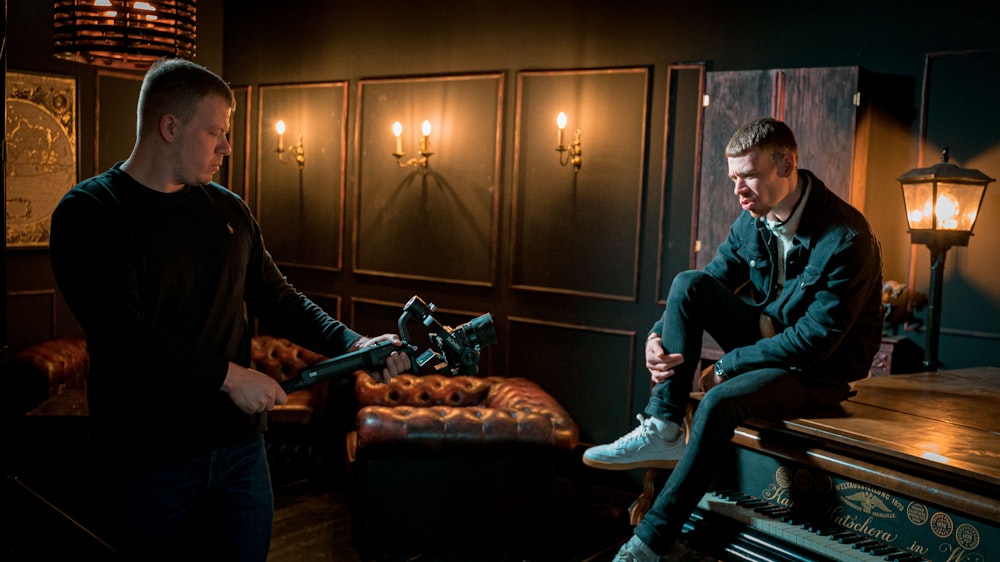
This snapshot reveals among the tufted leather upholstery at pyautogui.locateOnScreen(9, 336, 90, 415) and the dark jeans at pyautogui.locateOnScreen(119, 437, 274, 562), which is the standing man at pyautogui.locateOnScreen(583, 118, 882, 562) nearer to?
the dark jeans at pyautogui.locateOnScreen(119, 437, 274, 562)

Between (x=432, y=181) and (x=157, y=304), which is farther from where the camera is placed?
(x=432, y=181)

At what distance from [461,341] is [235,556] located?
749mm

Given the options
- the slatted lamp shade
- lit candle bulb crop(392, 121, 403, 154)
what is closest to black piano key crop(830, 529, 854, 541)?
the slatted lamp shade

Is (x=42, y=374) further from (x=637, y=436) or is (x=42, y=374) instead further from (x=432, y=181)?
(x=637, y=436)

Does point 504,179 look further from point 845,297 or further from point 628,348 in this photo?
point 845,297

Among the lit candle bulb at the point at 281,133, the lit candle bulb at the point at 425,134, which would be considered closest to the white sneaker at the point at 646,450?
the lit candle bulb at the point at 425,134

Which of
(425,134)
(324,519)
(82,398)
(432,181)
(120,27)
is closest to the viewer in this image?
(120,27)

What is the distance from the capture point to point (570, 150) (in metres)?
5.61

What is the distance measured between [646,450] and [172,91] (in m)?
1.89

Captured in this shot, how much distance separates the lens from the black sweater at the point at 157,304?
1.90m

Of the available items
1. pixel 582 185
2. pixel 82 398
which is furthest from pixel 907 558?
pixel 82 398

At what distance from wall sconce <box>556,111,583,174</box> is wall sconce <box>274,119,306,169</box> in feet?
7.72

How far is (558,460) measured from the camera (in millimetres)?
5848

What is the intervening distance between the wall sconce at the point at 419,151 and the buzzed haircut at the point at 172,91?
13.5 feet
